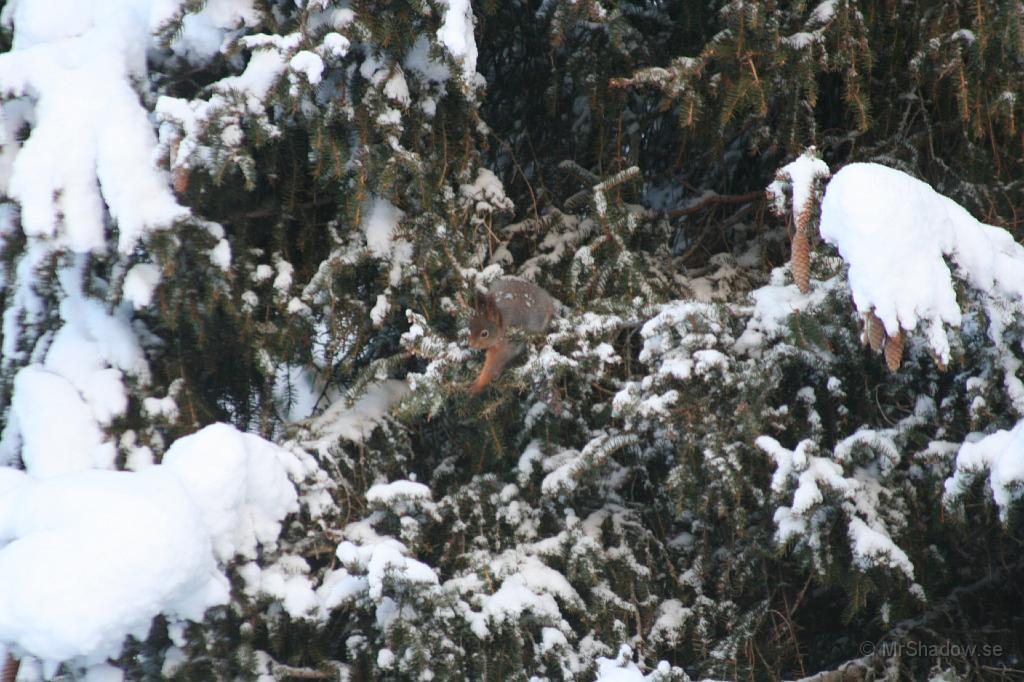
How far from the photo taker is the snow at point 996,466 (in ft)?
7.54

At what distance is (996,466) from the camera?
2340 millimetres

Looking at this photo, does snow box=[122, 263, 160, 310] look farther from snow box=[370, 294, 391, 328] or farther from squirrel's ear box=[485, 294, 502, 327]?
squirrel's ear box=[485, 294, 502, 327]

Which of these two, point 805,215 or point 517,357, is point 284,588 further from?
point 805,215

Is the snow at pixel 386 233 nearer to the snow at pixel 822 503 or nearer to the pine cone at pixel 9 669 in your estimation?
the snow at pixel 822 503

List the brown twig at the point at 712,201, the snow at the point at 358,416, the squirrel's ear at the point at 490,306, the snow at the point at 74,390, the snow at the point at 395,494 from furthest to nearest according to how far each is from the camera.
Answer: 1. the brown twig at the point at 712,201
2. the snow at the point at 358,416
3. the snow at the point at 395,494
4. the snow at the point at 74,390
5. the squirrel's ear at the point at 490,306

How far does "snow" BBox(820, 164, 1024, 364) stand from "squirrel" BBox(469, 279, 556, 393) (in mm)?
1044

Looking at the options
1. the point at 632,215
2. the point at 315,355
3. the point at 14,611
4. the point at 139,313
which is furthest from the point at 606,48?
the point at 14,611

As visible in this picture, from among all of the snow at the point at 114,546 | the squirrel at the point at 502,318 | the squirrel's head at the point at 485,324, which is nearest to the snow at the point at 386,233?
the squirrel at the point at 502,318

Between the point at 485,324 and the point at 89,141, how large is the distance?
1322mm

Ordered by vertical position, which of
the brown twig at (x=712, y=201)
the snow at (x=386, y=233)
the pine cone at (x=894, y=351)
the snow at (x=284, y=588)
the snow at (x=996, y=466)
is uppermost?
the brown twig at (x=712, y=201)

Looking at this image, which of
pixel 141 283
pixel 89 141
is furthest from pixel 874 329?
pixel 89 141

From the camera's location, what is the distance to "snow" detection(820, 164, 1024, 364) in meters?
2.00

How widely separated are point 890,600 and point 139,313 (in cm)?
269

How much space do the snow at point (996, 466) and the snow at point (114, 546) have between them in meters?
2.06
